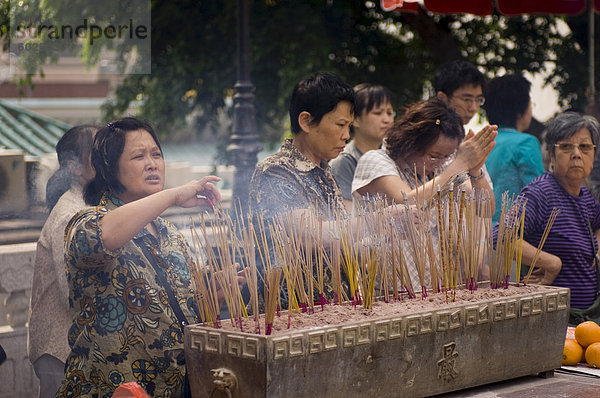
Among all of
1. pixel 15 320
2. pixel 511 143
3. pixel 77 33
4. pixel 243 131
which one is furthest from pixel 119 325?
pixel 243 131

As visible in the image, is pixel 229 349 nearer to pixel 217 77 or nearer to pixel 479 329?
pixel 479 329

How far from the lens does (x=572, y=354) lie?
9.19 ft

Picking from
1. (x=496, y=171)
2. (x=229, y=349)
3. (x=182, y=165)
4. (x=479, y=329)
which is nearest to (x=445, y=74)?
(x=496, y=171)

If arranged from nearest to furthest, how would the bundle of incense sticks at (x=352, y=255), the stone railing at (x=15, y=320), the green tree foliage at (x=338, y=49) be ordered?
the bundle of incense sticks at (x=352, y=255) < the stone railing at (x=15, y=320) < the green tree foliage at (x=338, y=49)

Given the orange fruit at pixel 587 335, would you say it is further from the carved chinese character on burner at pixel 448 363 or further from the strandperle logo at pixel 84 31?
the strandperle logo at pixel 84 31

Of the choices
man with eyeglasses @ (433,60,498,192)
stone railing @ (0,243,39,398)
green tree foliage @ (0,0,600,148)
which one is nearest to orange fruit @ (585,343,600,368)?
man with eyeglasses @ (433,60,498,192)

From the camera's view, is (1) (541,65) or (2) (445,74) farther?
(1) (541,65)

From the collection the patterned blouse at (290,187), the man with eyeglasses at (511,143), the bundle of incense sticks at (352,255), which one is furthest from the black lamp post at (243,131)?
Result: the bundle of incense sticks at (352,255)

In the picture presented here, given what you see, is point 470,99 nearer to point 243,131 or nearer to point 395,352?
point 243,131

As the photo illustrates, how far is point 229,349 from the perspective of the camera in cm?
198

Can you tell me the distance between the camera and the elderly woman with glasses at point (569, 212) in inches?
129

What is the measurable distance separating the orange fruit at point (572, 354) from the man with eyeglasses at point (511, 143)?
1073 mm

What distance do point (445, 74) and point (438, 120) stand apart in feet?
3.78

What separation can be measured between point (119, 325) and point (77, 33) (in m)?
3.05
